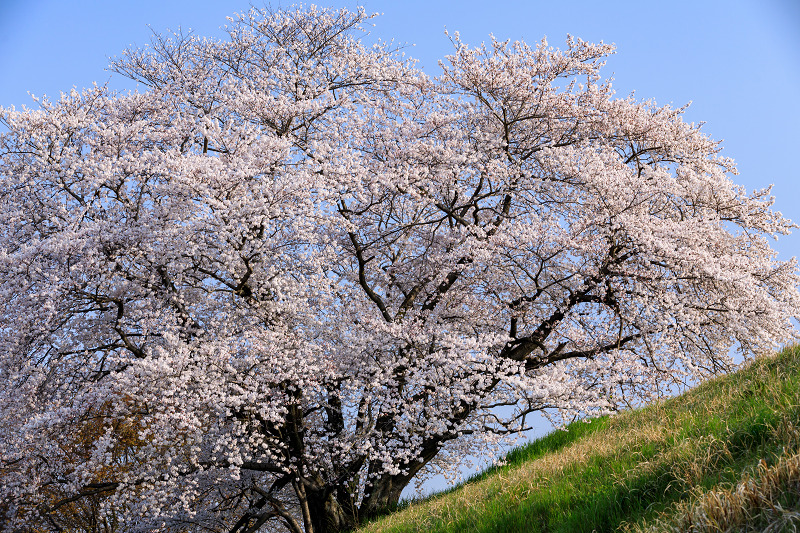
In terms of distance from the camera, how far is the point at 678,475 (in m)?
6.09

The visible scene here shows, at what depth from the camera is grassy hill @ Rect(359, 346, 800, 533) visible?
4.96 m

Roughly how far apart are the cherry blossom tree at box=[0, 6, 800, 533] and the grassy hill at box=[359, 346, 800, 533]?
3.51 meters

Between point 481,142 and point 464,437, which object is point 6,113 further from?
point 464,437

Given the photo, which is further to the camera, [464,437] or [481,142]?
[481,142]

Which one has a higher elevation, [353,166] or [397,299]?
[353,166]

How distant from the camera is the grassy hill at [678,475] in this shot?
16.3ft

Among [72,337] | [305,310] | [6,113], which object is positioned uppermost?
[6,113]

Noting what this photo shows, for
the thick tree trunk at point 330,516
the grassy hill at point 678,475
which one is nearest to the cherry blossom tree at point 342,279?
the thick tree trunk at point 330,516

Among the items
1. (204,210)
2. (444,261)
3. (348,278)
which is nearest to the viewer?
(204,210)

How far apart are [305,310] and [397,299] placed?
3.22m

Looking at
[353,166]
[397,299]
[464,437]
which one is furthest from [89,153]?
[464,437]

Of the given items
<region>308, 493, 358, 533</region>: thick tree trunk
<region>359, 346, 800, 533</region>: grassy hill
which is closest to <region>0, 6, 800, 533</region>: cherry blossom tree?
<region>308, 493, 358, 533</region>: thick tree trunk

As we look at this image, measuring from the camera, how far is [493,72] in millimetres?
14984

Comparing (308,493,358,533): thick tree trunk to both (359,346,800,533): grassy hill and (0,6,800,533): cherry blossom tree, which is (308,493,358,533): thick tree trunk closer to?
(0,6,800,533): cherry blossom tree
